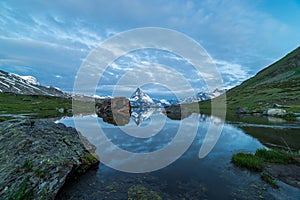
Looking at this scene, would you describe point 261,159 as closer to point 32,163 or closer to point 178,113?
point 32,163

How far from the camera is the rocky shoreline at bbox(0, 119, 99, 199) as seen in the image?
8008 millimetres

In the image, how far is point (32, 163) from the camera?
361 inches

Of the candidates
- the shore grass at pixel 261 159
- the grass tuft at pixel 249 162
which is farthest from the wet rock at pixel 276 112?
the grass tuft at pixel 249 162

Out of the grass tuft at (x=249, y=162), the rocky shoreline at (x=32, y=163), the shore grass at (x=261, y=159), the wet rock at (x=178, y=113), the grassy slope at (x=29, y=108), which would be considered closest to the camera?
the rocky shoreline at (x=32, y=163)

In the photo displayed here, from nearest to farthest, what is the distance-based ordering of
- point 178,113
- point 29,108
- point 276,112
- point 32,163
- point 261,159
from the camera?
1. point 32,163
2. point 261,159
3. point 276,112
4. point 178,113
5. point 29,108

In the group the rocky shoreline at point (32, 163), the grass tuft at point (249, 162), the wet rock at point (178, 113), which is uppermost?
the wet rock at point (178, 113)

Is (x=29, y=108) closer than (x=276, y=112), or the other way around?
(x=276, y=112)

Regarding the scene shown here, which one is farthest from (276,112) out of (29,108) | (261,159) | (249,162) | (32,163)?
(29,108)

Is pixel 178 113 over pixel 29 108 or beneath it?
beneath

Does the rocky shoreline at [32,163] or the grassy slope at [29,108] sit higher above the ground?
the grassy slope at [29,108]

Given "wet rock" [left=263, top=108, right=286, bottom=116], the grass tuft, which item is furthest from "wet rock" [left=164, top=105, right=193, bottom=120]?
the grass tuft

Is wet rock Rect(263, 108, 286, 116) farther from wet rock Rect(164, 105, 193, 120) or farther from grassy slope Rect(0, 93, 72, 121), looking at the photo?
grassy slope Rect(0, 93, 72, 121)

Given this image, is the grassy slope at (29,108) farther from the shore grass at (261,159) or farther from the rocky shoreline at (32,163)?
the shore grass at (261,159)

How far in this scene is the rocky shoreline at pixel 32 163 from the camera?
801cm
